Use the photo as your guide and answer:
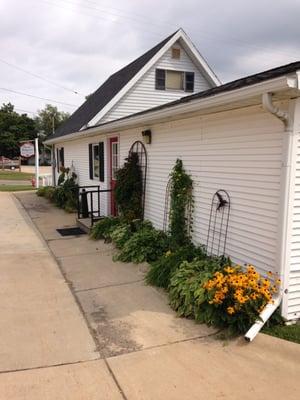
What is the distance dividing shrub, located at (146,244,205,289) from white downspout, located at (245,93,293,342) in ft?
4.91

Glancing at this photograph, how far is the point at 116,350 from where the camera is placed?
10.8ft

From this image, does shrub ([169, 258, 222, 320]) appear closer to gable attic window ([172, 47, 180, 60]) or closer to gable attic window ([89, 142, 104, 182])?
gable attic window ([89, 142, 104, 182])

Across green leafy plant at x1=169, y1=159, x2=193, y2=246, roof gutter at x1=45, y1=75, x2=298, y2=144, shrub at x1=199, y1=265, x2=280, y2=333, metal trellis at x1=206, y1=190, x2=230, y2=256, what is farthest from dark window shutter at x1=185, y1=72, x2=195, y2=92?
shrub at x1=199, y1=265, x2=280, y2=333

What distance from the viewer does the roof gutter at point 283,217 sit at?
340 cm

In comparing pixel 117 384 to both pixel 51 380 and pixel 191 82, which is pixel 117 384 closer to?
pixel 51 380

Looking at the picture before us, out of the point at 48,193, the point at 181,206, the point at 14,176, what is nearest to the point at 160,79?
the point at 48,193

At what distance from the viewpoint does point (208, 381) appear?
2.82m

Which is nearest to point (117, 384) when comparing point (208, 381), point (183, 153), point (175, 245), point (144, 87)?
point (208, 381)

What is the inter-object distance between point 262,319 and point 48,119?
76522 millimetres

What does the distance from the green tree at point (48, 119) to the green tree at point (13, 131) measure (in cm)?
1267

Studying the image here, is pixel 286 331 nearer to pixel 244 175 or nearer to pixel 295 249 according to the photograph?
pixel 295 249

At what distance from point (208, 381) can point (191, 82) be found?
38.7ft

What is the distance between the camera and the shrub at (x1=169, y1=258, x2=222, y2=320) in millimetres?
3889

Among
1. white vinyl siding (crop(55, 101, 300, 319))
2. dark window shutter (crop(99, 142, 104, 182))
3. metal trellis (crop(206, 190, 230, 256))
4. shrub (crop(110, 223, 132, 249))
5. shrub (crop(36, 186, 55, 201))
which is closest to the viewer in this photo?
white vinyl siding (crop(55, 101, 300, 319))
